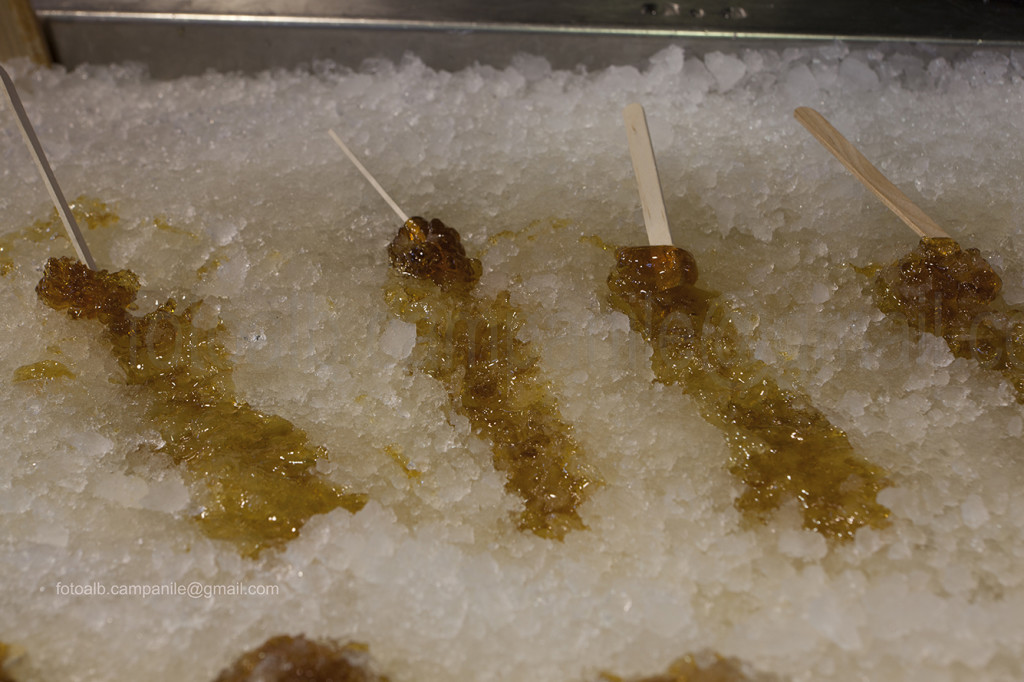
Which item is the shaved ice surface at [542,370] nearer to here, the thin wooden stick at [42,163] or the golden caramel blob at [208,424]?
the golden caramel blob at [208,424]

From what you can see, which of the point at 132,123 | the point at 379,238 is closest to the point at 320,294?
the point at 379,238

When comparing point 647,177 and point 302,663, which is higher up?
point 647,177

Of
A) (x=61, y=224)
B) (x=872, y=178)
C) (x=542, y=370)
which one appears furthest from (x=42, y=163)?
(x=872, y=178)

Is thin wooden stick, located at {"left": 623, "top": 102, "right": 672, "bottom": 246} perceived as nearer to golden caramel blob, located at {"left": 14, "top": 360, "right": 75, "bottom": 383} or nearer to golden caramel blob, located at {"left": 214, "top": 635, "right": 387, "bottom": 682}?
golden caramel blob, located at {"left": 214, "top": 635, "right": 387, "bottom": 682}

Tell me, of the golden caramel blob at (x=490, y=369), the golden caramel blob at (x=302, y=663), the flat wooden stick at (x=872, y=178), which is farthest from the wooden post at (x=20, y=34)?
the flat wooden stick at (x=872, y=178)

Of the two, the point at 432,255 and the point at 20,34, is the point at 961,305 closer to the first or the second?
the point at 432,255

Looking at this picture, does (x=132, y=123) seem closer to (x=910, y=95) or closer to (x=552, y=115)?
(x=552, y=115)
